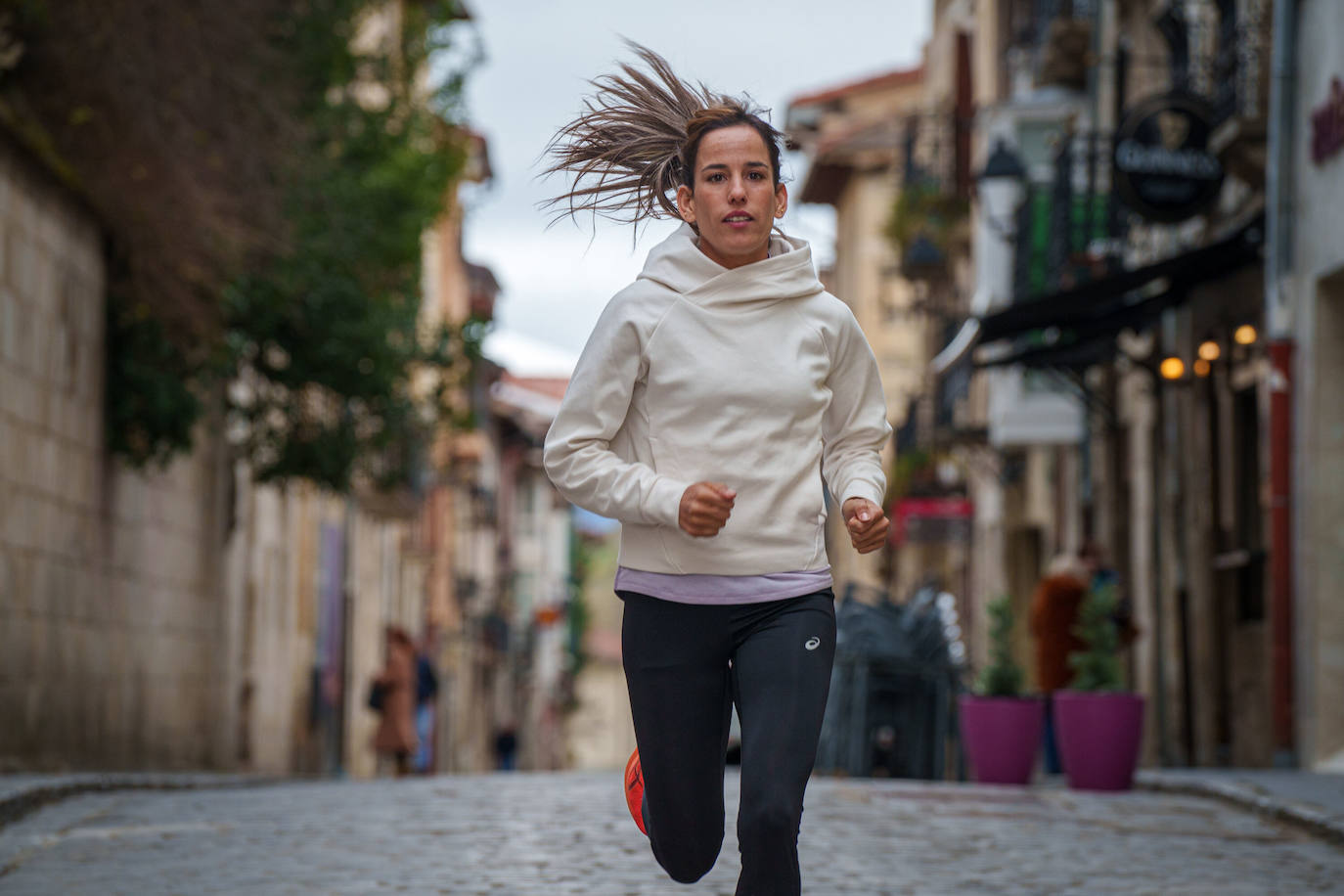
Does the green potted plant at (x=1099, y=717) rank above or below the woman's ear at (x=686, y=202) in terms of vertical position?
below

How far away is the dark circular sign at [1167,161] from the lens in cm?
1659

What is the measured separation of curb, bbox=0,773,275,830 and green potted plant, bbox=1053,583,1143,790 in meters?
5.36

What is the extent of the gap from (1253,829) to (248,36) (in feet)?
34.1

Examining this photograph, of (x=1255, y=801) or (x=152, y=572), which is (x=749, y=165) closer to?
(x=1255, y=801)

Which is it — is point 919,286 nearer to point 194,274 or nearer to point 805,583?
point 194,274

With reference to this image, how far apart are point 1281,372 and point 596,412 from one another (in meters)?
11.4

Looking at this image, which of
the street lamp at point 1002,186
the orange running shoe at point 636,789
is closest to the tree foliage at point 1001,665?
the orange running shoe at point 636,789

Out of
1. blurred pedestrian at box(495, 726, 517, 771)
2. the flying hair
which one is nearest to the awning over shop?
the flying hair

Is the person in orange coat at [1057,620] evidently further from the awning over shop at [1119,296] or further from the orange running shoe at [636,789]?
the orange running shoe at [636,789]

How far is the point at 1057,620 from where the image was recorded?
15484mm

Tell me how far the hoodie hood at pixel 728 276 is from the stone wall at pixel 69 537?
941 centimetres

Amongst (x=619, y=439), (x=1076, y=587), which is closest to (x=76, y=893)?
(x=619, y=439)

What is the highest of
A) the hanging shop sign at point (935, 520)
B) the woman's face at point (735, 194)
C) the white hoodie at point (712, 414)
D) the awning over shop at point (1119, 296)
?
the awning over shop at point (1119, 296)

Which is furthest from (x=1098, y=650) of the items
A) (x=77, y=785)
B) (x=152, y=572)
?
(x=152, y=572)
